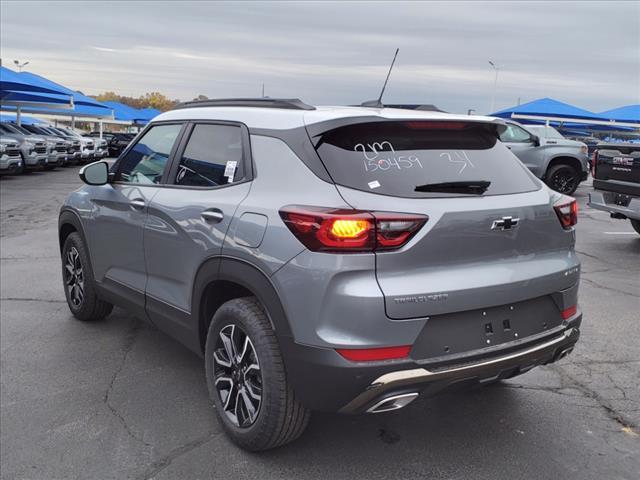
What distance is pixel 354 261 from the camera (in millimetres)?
2684

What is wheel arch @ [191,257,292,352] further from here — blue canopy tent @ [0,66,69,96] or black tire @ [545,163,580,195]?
blue canopy tent @ [0,66,69,96]

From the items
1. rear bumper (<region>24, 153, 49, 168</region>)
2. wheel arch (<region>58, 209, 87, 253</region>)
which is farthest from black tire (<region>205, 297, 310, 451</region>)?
rear bumper (<region>24, 153, 49, 168</region>)

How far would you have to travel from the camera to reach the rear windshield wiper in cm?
294

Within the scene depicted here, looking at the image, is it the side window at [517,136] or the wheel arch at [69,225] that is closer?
the wheel arch at [69,225]

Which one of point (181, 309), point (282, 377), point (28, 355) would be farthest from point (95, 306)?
point (282, 377)

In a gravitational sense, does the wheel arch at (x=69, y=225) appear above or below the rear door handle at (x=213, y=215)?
below

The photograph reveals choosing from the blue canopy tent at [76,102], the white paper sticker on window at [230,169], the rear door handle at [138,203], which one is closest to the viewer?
the white paper sticker on window at [230,169]

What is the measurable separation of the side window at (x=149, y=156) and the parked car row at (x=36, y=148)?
16292 millimetres

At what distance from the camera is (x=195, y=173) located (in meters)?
3.72

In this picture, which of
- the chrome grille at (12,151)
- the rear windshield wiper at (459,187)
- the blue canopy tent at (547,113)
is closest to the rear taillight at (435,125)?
the rear windshield wiper at (459,187)

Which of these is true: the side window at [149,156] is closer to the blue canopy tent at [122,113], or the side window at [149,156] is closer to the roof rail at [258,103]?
the roof rail at [258,103]

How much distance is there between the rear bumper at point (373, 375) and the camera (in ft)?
8.87

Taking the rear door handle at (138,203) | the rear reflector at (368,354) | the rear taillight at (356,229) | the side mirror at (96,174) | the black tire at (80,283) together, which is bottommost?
the black tire at (80,283)

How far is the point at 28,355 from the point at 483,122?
360cm
